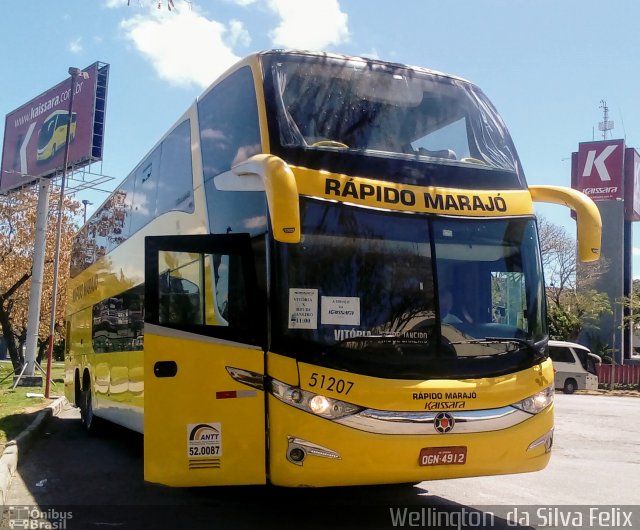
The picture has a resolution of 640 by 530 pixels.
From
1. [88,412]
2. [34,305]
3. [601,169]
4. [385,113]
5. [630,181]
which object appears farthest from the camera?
[630,181]

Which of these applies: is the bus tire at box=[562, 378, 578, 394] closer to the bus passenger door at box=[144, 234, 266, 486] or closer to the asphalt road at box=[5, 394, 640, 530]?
the asphalt road at box=[5, 394, 640, 530]

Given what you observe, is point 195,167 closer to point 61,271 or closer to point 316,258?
point 316,258

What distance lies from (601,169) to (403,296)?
177 feet

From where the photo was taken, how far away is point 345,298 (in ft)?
19.1

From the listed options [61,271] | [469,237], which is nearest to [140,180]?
[469,237]

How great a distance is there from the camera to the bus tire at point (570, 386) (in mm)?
32156

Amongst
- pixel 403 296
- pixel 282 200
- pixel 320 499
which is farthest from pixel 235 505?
pixel 282 200

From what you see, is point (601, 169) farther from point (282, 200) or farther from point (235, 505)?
point (282, 200)

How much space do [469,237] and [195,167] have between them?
9.80 ft

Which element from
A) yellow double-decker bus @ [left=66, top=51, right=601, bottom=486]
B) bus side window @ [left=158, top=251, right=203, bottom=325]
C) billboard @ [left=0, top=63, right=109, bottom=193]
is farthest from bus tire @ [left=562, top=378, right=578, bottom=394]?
bus side window @ [left=158, top=251, right=203, bottom=325]

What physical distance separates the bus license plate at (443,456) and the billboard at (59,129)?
71.3 feet

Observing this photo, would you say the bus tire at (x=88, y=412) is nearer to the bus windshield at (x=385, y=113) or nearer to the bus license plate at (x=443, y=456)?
the bus windshield at (x=385, y=113)

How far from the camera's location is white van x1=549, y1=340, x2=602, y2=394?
32.0 meters

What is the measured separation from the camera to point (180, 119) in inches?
336
